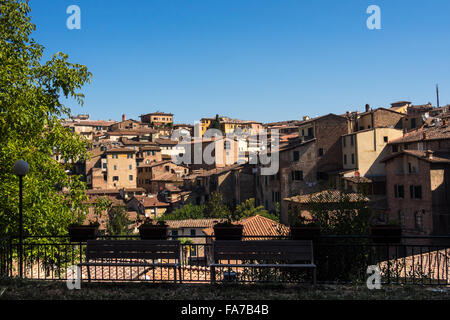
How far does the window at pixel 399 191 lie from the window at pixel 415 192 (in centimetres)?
143

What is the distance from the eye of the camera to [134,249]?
9570mm

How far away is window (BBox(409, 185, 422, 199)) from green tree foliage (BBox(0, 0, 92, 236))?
33.4 meters

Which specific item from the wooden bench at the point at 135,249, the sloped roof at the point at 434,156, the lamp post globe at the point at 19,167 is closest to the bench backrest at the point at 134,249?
the wooden bench at the point at 135,249

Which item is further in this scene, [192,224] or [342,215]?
[192,224]

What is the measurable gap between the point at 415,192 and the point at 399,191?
2835 mm

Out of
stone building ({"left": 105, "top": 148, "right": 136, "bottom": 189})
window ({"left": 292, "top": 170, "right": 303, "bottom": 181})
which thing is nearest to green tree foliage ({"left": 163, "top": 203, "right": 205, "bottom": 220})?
window ({"left": 292, "top": 170, "right": 303, "bottom": 181})

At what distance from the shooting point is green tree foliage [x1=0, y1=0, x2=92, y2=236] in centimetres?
1200

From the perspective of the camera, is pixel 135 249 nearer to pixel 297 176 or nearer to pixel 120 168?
pixel 297 176

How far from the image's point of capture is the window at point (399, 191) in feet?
136

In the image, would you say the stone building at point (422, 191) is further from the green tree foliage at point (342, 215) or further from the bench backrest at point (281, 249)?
the bench backrest at point (281, 249)

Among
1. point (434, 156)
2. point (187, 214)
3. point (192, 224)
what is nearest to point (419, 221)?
point (434, 156)
